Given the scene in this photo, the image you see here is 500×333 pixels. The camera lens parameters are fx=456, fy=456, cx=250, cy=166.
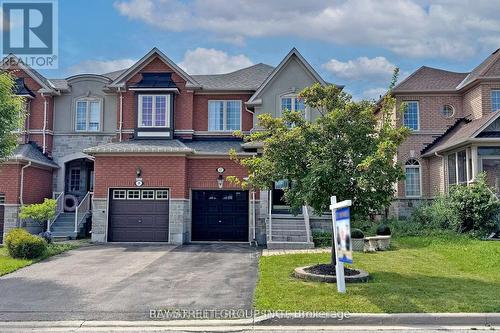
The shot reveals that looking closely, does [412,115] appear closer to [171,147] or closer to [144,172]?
[171,147]

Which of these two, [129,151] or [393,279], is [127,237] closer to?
[129,151]

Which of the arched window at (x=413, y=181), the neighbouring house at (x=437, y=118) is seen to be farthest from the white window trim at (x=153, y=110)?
the arched window at (x=413, y=181)

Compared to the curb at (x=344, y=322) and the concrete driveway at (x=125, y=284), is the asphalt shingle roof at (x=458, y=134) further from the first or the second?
the curb at (x=344, y=322)

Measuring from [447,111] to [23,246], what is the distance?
64.2 feet

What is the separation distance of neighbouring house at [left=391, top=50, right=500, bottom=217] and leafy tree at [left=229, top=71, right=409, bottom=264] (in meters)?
10.8

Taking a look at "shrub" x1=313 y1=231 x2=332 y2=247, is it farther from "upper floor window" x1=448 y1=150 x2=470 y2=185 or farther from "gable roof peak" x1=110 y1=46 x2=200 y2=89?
"gable roof peak" x1=110 y1=46 x2=200 y2=89

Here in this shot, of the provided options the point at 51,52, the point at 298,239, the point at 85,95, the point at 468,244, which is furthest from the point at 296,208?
the point at 85,95

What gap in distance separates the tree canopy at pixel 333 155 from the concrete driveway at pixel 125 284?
269 centimetres

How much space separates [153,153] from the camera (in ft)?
64.6

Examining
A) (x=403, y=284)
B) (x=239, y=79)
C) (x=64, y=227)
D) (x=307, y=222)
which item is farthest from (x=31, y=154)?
(x=403, y=284)

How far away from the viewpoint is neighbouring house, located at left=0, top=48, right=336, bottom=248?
19609 mm

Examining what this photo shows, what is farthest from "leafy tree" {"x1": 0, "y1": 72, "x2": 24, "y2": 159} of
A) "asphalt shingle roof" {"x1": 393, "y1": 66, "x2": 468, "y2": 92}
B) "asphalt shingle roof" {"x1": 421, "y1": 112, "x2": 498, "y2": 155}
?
"asphalt shingle roof" {"x1": 393, "y1": 66, "x2": 468, "y2": 92}

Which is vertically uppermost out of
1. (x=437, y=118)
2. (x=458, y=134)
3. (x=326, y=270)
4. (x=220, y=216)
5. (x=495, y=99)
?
(x=495, y=99)

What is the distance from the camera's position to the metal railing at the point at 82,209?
20795 mm
